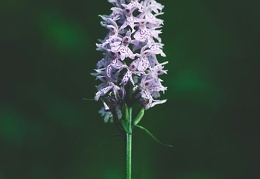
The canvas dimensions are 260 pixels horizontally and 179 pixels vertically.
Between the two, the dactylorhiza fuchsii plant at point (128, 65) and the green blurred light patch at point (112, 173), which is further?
the green blurred light patch at point (112, 173)

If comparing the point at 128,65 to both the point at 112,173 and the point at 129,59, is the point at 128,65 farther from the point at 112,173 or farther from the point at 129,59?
the point at 112,173

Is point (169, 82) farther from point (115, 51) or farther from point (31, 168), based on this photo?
point (115, 51)

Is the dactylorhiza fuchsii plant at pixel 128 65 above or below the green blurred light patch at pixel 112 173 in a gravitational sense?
above

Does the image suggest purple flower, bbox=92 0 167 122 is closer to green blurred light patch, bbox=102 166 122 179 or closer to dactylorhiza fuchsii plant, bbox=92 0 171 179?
dactylorhiza fuchsii plant, bbox=92 0 171 179

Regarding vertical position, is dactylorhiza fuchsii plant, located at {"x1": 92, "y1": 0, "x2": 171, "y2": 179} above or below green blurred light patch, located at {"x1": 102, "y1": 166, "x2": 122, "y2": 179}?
above

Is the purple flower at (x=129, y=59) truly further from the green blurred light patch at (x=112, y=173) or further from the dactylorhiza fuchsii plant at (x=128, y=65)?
the green blurred light patch at (x=112, y=173)

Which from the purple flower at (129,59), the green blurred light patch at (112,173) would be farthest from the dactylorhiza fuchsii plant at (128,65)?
the green blurred light patch at (112,173)

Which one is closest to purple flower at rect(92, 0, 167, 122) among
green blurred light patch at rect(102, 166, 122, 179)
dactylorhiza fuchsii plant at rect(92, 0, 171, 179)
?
dactylorhiza fuchsii plant at rect(92, 0, 171, 179)
